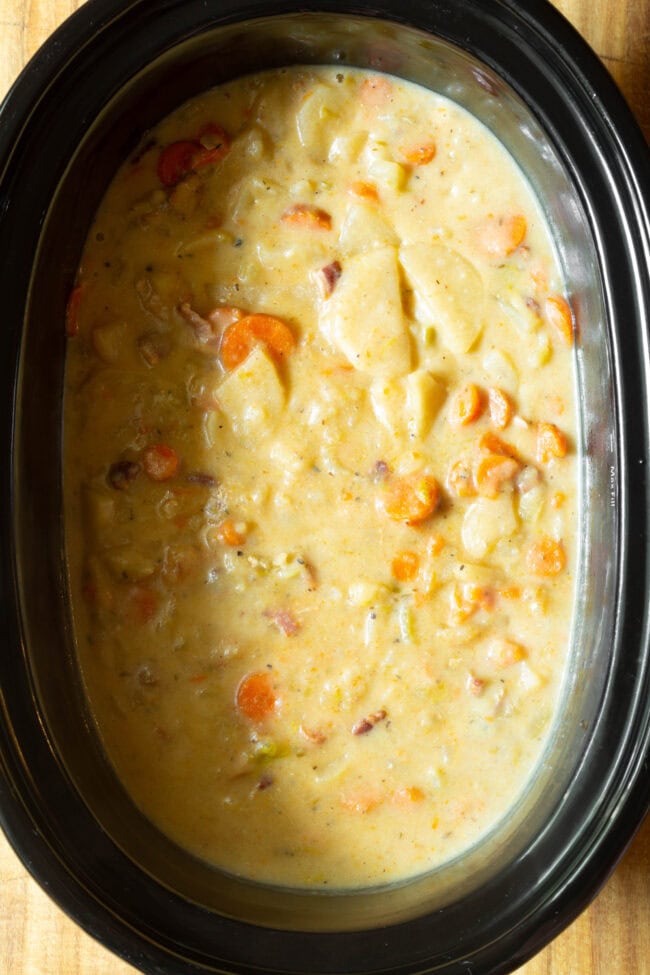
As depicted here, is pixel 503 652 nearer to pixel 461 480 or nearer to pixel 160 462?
pixel 461 480

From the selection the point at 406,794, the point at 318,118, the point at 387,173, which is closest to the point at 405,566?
the point at 406,794

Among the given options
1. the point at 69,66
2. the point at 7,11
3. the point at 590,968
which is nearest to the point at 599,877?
the point at 590,968

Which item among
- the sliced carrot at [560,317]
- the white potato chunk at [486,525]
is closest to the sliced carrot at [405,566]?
the white potato chunk at [486,525]

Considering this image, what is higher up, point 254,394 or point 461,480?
point 254,394

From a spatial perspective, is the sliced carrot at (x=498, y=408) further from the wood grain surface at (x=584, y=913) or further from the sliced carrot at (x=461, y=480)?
the wood grain surface at (x=584, y=913)

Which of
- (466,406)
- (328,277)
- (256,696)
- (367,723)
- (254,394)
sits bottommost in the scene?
(367,723)

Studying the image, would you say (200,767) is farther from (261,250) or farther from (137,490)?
(261,250)
